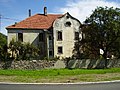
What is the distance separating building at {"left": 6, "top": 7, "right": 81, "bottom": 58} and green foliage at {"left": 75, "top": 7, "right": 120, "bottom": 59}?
19.1 ft

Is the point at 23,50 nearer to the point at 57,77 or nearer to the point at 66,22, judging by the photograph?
the point at 66,22

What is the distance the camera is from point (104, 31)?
43.7 meters

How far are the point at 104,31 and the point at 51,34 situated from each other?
11.3 meters

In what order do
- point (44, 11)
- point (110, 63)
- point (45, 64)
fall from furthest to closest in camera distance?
point (44, 11) < point (110, 63) < point (45, 64)

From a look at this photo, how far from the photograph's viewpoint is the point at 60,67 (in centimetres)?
4094

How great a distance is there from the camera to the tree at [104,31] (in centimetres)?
4325

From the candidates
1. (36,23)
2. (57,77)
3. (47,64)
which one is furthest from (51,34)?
(57,77)

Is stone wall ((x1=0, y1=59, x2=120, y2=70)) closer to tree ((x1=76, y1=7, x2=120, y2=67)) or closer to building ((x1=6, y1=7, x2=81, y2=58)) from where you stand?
tree ((x1=76, y1=7, x2=120, y2=67))

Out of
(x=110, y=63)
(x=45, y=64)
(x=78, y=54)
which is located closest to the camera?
(x=45, y=64)

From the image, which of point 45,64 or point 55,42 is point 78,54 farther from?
point 45,64

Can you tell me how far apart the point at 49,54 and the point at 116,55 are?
472 inches

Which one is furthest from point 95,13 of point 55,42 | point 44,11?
point 44,11

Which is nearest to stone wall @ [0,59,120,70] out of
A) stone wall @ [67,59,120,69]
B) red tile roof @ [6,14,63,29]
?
stone wall @ [67,59,120,69]

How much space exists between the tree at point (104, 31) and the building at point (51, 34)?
5820mm
